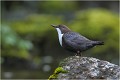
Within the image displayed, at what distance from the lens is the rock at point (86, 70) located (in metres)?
5.29

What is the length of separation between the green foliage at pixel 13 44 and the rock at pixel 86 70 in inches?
345

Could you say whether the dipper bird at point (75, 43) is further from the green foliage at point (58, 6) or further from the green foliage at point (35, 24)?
the green foliage at point (58, 6)

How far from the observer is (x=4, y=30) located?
15.5 metres

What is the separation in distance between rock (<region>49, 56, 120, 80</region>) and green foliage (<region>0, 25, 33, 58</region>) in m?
8.77

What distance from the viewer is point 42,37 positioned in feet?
52.2

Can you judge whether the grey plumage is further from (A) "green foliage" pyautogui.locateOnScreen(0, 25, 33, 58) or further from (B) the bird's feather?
(A) "green foliage" pyautogui.locateOnScreen(0, 25, 33, 58)

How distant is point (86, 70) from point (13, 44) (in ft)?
33.0

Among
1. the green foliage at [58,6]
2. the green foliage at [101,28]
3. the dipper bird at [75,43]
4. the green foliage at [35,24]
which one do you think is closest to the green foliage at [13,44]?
the green foliage at [35,24]

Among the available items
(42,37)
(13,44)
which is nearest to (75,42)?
(13,44)

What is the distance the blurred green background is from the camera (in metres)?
14.0

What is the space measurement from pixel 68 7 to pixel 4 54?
19.0ft

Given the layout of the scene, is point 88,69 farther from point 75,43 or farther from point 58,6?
point 58,6

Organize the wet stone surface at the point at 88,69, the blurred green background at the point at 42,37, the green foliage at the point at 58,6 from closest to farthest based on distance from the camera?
the wet stone surface at the point at 88,69 → the blurred green background at the point at 42,37 → the green foliage at the point at 58,6

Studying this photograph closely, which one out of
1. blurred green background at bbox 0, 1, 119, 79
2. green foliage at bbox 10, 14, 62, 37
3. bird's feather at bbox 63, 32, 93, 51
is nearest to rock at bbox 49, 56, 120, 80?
bird's feather at bbox 63, 32, 93, 51
